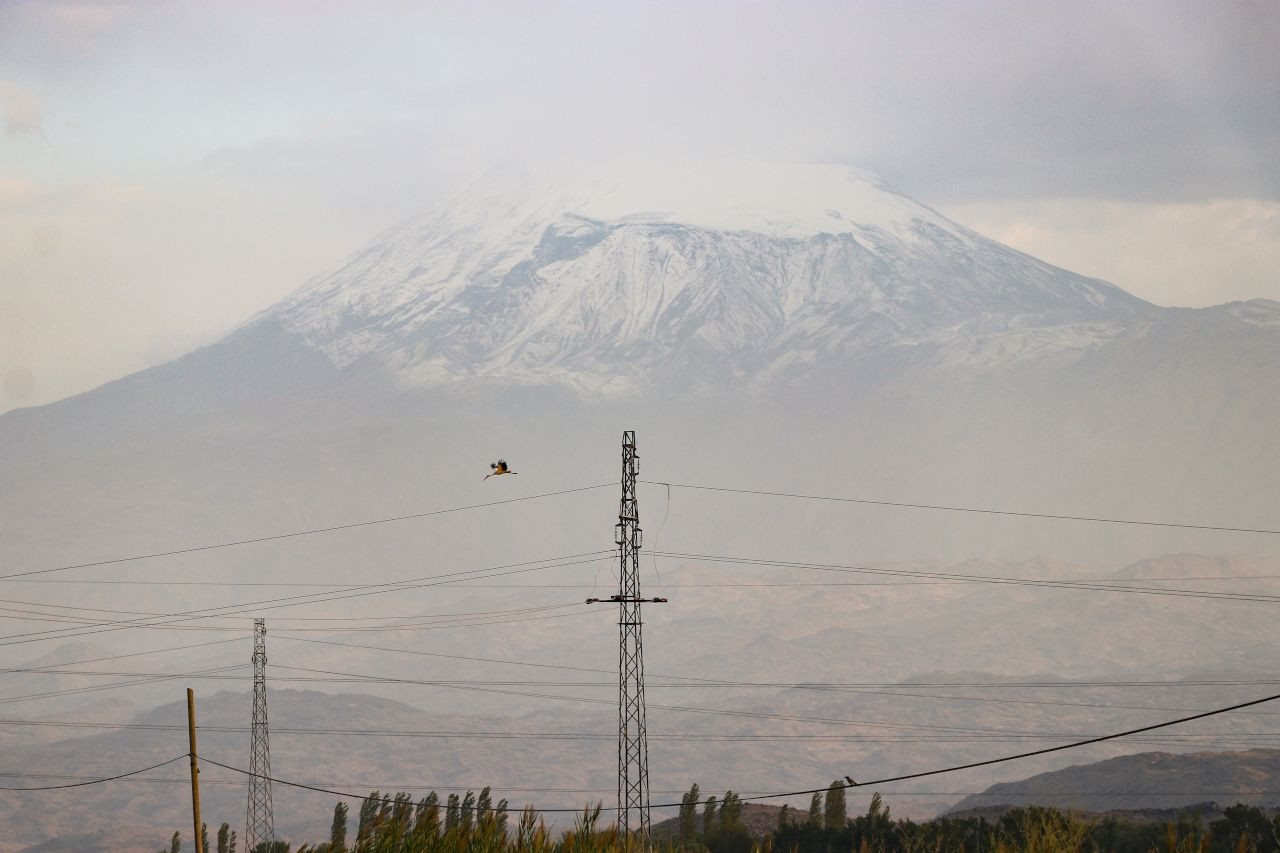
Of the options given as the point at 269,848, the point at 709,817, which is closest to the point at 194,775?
the point at 269,848

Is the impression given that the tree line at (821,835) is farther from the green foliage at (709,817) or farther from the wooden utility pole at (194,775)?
the wooden utility pole at (194,775)

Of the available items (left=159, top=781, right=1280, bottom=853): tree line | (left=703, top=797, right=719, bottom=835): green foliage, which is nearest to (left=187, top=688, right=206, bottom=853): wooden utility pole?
(left=159, top=781, right=1280, bottom=853): tree line

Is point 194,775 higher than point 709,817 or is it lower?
higher

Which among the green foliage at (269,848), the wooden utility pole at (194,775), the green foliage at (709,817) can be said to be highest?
the wooden utility pole at (194,775)

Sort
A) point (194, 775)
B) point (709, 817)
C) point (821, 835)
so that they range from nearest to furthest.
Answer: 1. point (194, 775)
2. point (821, 835)
3. point (709, 817)

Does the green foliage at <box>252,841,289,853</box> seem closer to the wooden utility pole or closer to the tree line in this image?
the tree line

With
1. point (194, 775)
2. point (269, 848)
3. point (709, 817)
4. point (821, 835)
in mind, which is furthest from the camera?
point (709, 817)

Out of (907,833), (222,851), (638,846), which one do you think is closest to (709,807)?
(222,851)

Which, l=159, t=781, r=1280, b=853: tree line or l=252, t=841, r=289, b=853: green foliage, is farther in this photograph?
l=252, t=841, r=289, b=853: green foliage

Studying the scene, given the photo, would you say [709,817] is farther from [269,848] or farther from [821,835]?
[269,848]

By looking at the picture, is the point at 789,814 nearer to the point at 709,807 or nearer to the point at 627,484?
the point at 709,807

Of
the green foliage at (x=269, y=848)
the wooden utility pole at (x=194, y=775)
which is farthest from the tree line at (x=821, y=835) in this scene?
the wooden utility pole at (x=194, y=775)

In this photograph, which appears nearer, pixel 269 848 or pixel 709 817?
pixel 269 848

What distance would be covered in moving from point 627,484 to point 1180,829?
180 feet
